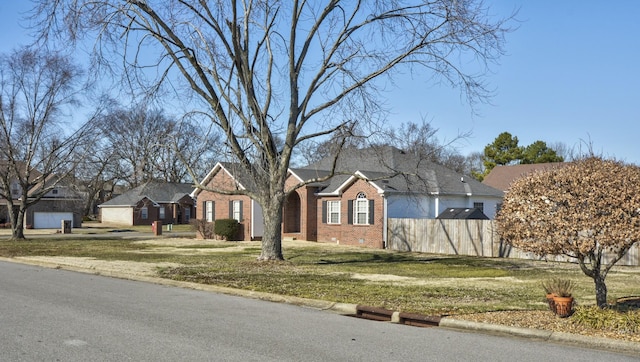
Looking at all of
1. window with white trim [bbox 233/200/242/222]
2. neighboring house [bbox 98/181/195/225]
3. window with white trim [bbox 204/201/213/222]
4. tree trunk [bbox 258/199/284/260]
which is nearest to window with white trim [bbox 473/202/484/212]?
window with white trim [bbox 233/200/242/222]

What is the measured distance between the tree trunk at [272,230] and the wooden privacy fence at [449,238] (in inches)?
362

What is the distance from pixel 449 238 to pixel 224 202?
1759 centimetres

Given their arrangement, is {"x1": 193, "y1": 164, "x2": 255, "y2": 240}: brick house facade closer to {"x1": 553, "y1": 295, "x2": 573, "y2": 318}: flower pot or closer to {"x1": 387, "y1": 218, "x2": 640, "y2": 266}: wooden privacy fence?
{"x1": 387, "y1": 218, "x2": 640, "y2": 266}: wooden privacy fence

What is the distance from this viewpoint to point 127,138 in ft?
227

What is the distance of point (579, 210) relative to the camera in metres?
9.47

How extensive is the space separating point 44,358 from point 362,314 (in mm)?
5929

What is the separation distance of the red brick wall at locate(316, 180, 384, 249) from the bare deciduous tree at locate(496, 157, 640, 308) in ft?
70.4

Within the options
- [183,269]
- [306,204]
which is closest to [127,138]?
[306,204]

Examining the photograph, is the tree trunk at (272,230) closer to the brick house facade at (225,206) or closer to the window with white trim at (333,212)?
the window with white trim at (333,212)

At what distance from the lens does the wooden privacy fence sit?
87.7 ft

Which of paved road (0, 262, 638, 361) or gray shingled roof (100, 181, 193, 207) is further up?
gray shingled roof (100, 181, 193, 207)

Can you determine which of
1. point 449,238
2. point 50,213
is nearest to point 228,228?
point 449,238

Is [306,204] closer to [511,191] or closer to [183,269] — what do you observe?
[183,269]

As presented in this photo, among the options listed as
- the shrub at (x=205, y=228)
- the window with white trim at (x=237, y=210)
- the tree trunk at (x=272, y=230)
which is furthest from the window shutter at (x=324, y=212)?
the tree trunk at (x=272, y=230)
